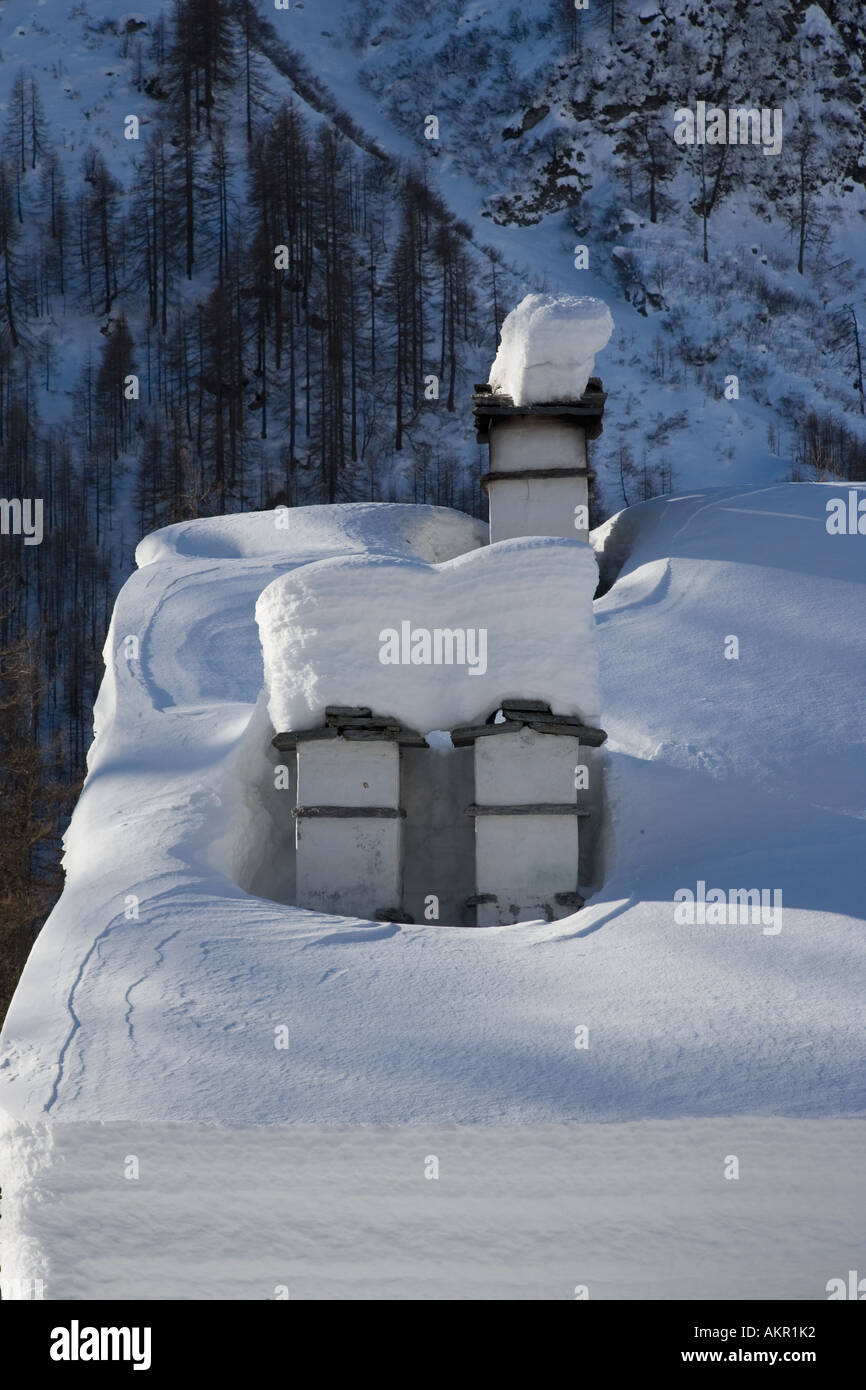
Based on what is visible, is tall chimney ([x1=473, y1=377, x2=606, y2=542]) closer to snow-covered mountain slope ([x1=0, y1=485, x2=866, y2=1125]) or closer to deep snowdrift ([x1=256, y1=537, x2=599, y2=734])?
snow-covered mountain slope ([x1=0, y1=485, x2=866, y2=1125])

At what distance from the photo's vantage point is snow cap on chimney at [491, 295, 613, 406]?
423 inches

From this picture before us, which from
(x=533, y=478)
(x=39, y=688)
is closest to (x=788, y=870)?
(x=533, y=478)

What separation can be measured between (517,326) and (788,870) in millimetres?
5831

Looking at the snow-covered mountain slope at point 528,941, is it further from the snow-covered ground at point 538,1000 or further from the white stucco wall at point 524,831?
the white stucco wall at point 524,831

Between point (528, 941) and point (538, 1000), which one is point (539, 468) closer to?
point (528, 941)

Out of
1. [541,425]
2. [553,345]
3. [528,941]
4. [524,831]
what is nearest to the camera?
[528,941]

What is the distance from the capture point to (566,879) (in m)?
6.90

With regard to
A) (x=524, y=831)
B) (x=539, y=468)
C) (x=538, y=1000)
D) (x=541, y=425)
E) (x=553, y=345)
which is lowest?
(x=538, y=1000)

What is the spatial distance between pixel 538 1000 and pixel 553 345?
6.63 meters

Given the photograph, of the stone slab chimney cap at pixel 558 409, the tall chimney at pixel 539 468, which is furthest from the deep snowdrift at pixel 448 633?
the tall chimney at pixel 539 468

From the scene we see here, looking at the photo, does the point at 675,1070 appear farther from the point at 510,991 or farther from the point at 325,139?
the point at 325,139

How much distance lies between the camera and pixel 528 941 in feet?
20.5

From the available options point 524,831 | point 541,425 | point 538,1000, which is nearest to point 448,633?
point 524,831

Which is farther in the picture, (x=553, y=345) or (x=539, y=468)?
(x=539, y=468)
